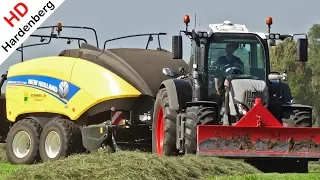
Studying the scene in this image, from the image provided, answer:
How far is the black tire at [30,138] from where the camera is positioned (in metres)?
18.4

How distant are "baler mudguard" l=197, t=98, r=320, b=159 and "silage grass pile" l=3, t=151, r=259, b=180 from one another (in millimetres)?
878

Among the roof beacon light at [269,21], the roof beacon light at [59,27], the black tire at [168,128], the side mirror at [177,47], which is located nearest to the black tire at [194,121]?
the black tire at [168,128]

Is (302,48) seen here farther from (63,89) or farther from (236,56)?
(63,89)

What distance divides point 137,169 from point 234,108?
3786mm

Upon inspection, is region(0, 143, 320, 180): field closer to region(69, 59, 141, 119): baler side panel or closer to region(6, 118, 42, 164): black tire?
region(69, 59, 141, 119): baler side panel

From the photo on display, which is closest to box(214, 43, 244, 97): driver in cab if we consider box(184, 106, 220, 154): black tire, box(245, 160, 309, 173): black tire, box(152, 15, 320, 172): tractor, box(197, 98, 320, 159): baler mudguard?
box(152, 15, 320, 172): tractor

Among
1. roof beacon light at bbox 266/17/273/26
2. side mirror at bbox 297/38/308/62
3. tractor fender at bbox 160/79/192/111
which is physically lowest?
tractor fender at bbox 160/79/192/111

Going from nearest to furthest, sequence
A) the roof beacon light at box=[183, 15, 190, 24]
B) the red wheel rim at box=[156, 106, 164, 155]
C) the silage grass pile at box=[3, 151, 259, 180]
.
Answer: the silage grass pile at box=[3, 151, 259, 180], the roof beacon light at box=[183, 15, 190, 24], the red wheel rim at box=[156, 106, 164, 155]

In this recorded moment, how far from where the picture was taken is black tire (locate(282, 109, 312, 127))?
46.6ft

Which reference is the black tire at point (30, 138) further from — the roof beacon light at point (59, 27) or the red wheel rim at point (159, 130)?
the red wheel rim at point (159, 130)

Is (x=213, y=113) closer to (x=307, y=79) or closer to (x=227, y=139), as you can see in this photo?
(x=227, y=139)

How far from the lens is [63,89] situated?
703 inches

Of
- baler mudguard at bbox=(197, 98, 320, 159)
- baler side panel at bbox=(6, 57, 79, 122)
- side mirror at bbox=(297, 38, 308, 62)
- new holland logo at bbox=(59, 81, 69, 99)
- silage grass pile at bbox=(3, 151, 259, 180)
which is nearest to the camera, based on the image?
silage grass pile at bbox=(3, 151, 259, 180)

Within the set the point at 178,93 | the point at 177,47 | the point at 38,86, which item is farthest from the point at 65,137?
the point at 177,47
